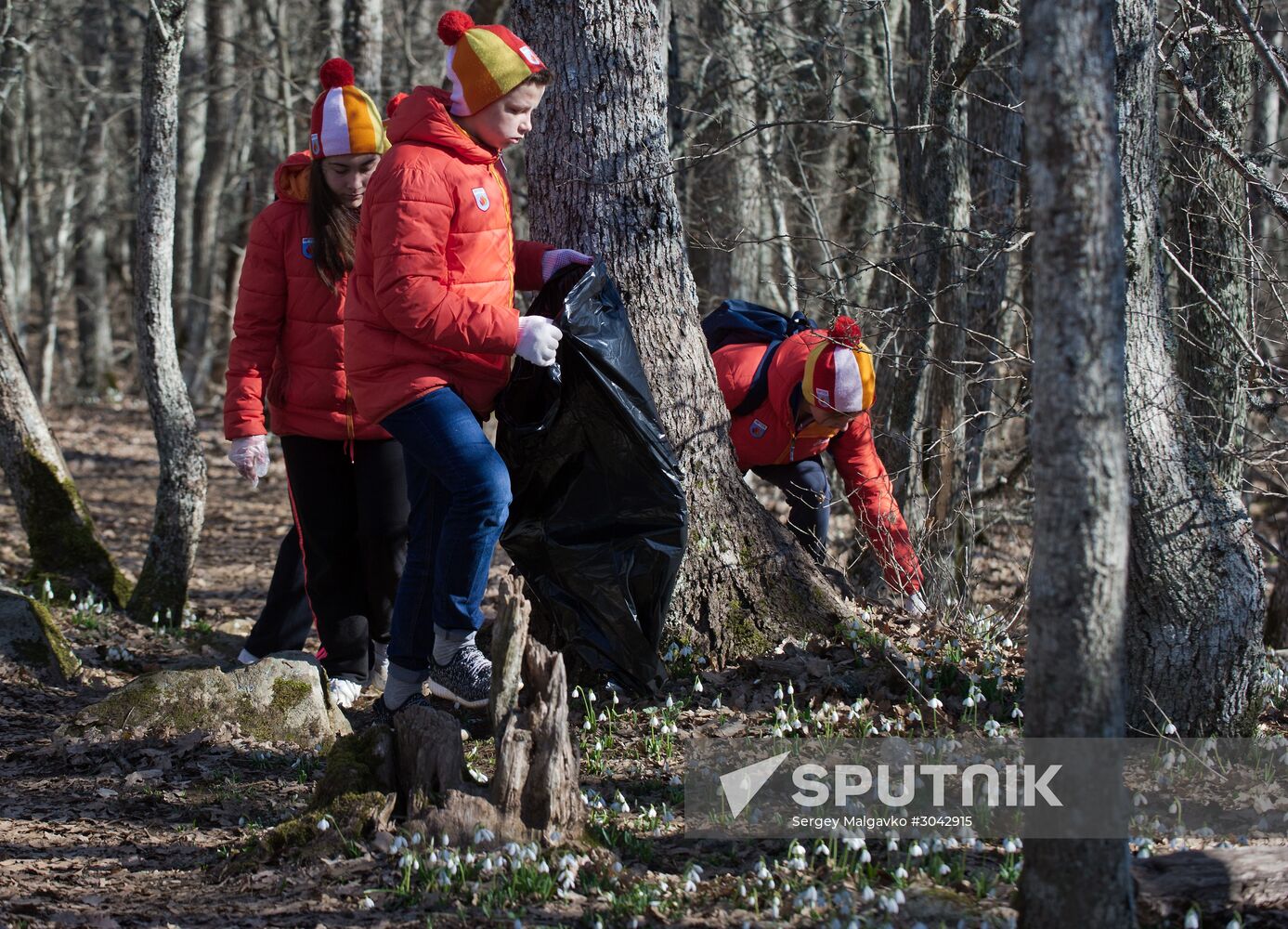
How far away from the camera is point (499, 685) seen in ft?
11.6

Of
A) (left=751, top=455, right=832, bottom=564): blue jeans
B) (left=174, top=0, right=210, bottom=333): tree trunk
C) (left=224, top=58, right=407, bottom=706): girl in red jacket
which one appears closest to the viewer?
(left=224, top=58, right=407, bottom=706): girl in red jacket

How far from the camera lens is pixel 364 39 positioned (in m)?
9.35

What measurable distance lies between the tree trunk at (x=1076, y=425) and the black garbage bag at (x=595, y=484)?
1.71 meters

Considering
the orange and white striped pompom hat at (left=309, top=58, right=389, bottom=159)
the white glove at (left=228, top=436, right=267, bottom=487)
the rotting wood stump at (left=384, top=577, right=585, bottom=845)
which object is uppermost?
the orange and white striped pompom hat at (left=309, top=58, right=389, bottom=159)

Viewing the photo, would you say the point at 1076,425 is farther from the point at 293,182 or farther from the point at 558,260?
the point at 293,182

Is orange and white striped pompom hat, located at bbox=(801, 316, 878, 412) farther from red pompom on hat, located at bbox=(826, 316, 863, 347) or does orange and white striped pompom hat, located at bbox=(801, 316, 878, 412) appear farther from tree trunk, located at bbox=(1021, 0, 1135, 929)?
tree trunk, located at bbox=(1021, 0, 1135, 929)

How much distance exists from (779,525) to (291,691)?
2.03 m

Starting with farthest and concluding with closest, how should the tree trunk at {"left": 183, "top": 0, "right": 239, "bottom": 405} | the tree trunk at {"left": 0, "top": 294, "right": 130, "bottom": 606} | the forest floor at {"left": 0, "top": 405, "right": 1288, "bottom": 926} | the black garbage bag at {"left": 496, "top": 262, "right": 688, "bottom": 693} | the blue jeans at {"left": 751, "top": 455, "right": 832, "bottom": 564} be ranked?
the tree trunk at {"left": 183, "top": 0, "right": 239, "bottom": 405}, the tree trunk at {"left": 0, "top": 294, "right": 130, "bottom": 606}, the blue jeans at {"left": 751, "top": 455, "right": 832, "bottom": 564}, the black garbage bag at {"left": 496, "top": 262, "right": 688, "bottom": 693}, the forest floor at {"left": 0, "top": 405, "right": 1288, "bottom": 926}

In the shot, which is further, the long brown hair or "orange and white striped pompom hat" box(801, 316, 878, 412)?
"orange and white striped pompom hat" box(801, 316, 878, 412)

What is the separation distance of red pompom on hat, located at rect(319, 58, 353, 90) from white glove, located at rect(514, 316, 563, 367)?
135 cm

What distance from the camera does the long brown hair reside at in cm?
457

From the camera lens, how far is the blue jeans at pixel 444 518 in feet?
12.9

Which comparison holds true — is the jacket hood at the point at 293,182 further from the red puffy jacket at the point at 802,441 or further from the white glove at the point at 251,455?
the red puffy jacket at the point at 802,441

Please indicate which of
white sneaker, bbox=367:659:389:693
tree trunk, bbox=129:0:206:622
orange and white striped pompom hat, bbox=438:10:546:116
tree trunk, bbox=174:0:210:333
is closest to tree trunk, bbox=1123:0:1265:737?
orange and white striped pompom hat, bbox=438:10:546:116
